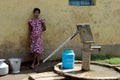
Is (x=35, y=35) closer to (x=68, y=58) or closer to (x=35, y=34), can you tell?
(x=35, y=34)

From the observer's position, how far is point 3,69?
7.93 metres

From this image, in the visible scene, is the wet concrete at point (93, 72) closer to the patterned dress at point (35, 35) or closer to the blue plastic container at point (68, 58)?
the blue plastic container at point (68, 58)

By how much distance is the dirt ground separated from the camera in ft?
23.3

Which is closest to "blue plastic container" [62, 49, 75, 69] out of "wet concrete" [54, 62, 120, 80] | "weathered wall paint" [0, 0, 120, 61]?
"wet concrete" [54, 62, 120, 80]

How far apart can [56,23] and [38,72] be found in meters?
1.75

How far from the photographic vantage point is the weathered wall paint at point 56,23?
8711 millimetres

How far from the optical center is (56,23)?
9523mm

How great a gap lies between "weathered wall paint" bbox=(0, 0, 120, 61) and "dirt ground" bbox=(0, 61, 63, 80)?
45 cm

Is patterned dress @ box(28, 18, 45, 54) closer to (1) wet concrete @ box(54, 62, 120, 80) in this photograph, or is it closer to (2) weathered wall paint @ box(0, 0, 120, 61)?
(2) weathered wall paint @ box(0, 0, 120, 61)

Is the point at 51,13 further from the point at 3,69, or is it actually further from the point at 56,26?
the point at 3,69

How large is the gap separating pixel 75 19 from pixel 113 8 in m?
1.51

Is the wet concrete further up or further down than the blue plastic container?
further down

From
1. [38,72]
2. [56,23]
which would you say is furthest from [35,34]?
[38,72]

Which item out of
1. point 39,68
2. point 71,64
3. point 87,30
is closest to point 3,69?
point 39,68
